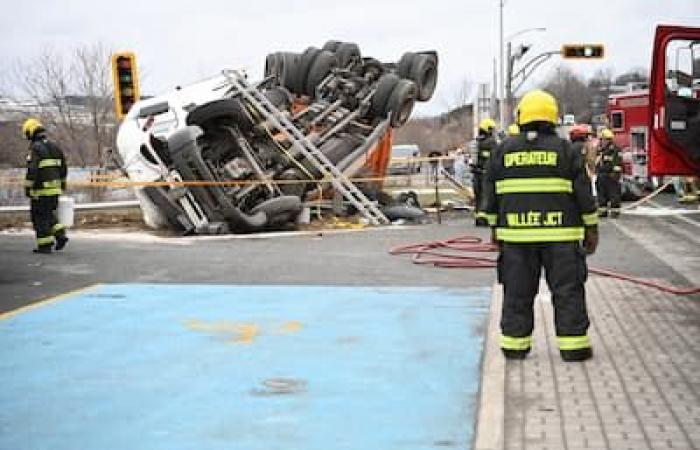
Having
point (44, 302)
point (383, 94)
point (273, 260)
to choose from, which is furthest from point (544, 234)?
point (383, 94)

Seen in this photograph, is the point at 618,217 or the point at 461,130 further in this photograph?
the point at 461,130

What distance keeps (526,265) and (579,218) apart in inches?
18.4

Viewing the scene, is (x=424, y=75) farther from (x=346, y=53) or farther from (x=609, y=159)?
(x=609, y=159)

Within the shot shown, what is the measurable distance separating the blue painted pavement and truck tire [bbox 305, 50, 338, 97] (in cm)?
984

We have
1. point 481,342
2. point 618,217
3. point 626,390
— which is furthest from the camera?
point 618,217

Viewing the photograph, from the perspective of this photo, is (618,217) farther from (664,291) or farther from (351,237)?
(664,291)

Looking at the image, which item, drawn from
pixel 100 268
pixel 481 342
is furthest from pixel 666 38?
pixel 100 268

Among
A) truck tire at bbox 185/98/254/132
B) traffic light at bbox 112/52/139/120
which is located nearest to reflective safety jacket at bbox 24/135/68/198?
truck tire at bbox 185/98/254/132

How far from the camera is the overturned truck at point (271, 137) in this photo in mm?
14664

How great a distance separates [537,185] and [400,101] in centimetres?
1144

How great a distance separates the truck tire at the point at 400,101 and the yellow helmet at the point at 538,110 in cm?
1122

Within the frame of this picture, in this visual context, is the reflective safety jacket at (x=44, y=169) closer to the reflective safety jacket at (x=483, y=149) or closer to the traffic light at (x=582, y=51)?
the reflective safety jacket at (x=483, y=149)

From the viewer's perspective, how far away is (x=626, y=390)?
5.26 m

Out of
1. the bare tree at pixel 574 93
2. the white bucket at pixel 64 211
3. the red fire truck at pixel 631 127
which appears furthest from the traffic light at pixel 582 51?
the bare tree at pixel 574 93
